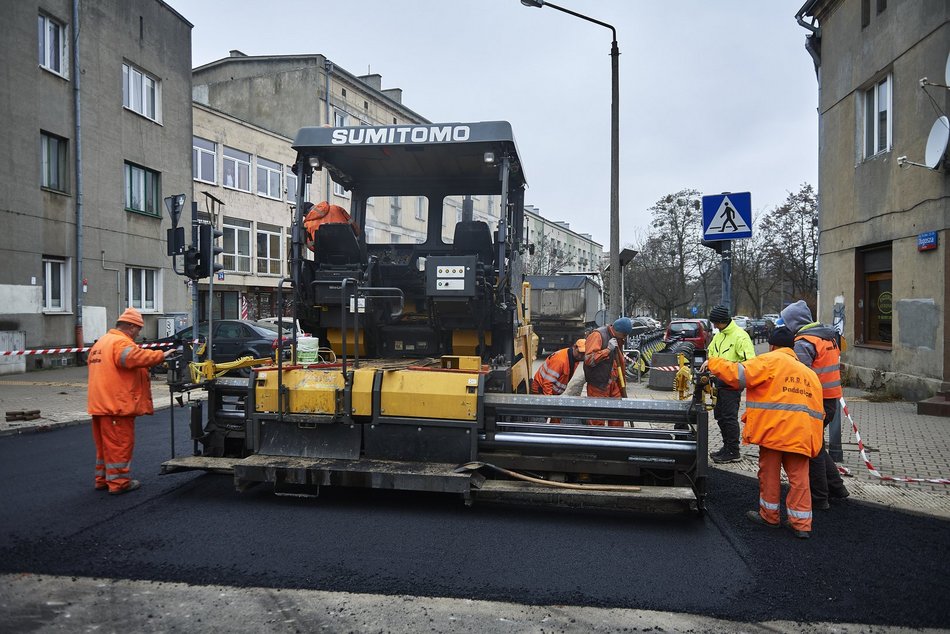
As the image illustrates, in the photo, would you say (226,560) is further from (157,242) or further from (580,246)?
(580,246)

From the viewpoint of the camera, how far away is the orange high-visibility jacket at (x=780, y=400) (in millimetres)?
4855

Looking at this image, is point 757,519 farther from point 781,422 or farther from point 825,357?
point 825,357

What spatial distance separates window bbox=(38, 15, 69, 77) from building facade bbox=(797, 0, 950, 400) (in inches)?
673

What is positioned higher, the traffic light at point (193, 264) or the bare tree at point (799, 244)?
the bare tree at point (799, 244)

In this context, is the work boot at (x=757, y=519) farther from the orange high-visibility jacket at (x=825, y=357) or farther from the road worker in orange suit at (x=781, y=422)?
the orange high-visibility jacket at (x=825, y=357)

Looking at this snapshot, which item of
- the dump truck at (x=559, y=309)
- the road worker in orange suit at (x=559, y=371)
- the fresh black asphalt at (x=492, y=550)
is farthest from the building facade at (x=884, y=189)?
the dump truck at (x=559, y=309)

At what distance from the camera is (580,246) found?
80688 millimetres

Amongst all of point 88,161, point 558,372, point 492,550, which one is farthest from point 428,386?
point 88,161

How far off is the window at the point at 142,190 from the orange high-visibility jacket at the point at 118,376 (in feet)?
48.4

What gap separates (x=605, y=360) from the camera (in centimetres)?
692

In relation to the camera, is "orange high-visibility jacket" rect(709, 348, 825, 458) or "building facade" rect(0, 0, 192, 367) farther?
"building facade" rect(0, 0, 192, 367)

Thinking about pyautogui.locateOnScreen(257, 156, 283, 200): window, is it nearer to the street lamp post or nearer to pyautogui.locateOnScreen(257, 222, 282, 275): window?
pyautogui.locateOnScreen(257, 222, 282, 275): window

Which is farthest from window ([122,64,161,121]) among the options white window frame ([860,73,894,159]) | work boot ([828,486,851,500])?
work boot ([828,486,851,500])

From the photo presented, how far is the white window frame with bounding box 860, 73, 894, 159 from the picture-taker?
504 inches
